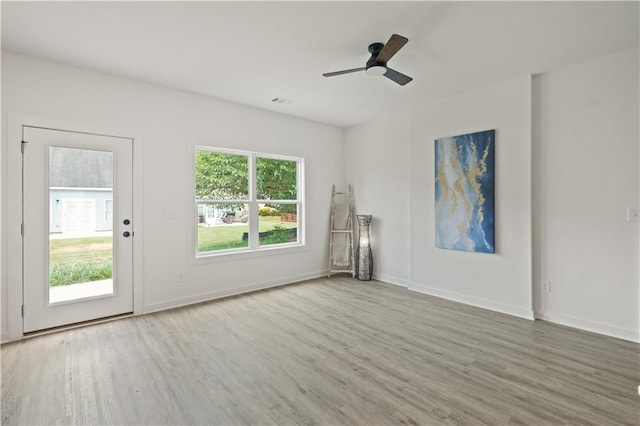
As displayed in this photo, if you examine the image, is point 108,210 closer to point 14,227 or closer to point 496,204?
point 14,227

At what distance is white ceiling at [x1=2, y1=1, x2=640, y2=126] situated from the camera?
2.38 metres

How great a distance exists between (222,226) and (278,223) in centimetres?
100

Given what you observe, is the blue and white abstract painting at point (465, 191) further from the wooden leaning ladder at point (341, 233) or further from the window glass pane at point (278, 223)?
the window glass pane at point (278, 223)

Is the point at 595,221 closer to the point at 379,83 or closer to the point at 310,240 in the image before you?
the point at 379,83

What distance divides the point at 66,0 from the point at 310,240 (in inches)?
166

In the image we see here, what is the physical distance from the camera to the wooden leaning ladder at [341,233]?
579 cm

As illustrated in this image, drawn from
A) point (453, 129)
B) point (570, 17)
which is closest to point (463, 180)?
point (453, 129)

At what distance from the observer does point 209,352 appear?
277 cm

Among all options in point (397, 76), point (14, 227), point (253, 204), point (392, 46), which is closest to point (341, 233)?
point (253, 204)

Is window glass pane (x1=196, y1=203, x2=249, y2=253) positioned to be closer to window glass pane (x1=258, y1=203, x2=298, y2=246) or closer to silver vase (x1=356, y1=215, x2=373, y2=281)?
window glass pane (x1=258, y1=203, x2=298, y2=246)

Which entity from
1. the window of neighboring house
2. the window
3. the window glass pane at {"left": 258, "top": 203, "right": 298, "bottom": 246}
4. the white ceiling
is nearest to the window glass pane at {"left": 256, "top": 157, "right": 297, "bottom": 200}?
the window

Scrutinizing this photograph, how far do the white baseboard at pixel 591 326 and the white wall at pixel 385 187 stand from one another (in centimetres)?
190

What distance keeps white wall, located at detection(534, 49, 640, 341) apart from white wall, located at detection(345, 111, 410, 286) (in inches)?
73.1

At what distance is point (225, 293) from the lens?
14.6 feet
